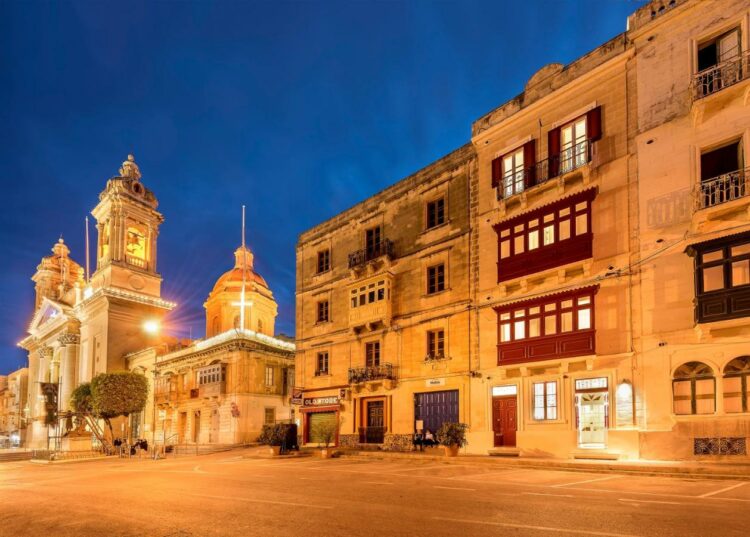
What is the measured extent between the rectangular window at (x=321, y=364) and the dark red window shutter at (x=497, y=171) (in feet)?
51.4

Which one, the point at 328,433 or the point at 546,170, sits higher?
the point at 546,170

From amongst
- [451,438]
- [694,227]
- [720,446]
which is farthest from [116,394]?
[694,227]

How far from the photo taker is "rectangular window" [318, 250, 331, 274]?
1487 inches

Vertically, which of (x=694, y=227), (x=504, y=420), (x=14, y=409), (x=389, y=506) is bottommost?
(x=14, y=409)

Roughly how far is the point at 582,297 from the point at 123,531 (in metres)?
18.5

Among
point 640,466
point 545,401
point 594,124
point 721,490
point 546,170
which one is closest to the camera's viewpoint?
point 721,490

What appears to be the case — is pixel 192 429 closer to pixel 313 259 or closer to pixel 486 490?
pixel 313 259

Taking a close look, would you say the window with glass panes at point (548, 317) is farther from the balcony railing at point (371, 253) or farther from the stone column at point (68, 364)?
the stone column at point (68, 364)

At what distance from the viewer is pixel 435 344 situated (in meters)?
29.2

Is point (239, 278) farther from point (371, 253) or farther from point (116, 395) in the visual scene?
point (371, 253)

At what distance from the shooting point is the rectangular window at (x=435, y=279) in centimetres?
2950

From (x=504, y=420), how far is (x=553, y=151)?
11.9 meters

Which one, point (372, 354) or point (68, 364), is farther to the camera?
point (68, 364)

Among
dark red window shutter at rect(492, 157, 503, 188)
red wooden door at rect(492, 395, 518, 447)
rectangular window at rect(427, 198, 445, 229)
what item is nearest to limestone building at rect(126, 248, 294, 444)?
rectangular window at rect(427, 198, 445, 229)
